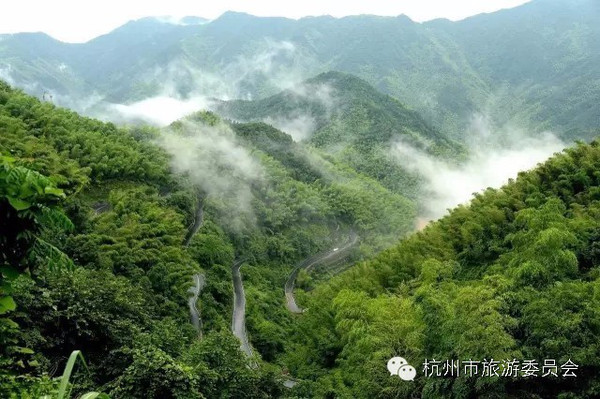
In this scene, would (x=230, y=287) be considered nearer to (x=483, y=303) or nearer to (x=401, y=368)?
(x=401, y=368)

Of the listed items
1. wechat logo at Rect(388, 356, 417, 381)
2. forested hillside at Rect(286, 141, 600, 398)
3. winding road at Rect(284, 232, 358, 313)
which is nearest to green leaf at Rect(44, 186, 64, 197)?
forested hillside at Rect(286, 141, 600, 398)

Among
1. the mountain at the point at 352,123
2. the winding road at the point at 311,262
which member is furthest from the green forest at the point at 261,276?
the mountain at the point at 352,123

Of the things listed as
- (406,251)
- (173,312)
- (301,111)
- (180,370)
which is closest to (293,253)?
(173,312)

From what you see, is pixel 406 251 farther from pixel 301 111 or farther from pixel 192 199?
pixel 301 111

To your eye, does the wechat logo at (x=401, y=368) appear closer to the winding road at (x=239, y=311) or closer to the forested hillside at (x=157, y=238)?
the forested hillside at (x=157, y=238)

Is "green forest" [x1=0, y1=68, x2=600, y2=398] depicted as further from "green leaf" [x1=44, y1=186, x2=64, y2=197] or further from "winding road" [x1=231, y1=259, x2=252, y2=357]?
"winding road" [x1=231, y1=259, x2=252, y2=357]

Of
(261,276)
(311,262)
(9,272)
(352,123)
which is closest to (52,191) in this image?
(9,272)

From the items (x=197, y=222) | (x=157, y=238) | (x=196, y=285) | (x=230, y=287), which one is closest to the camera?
(x=157, y=238)
